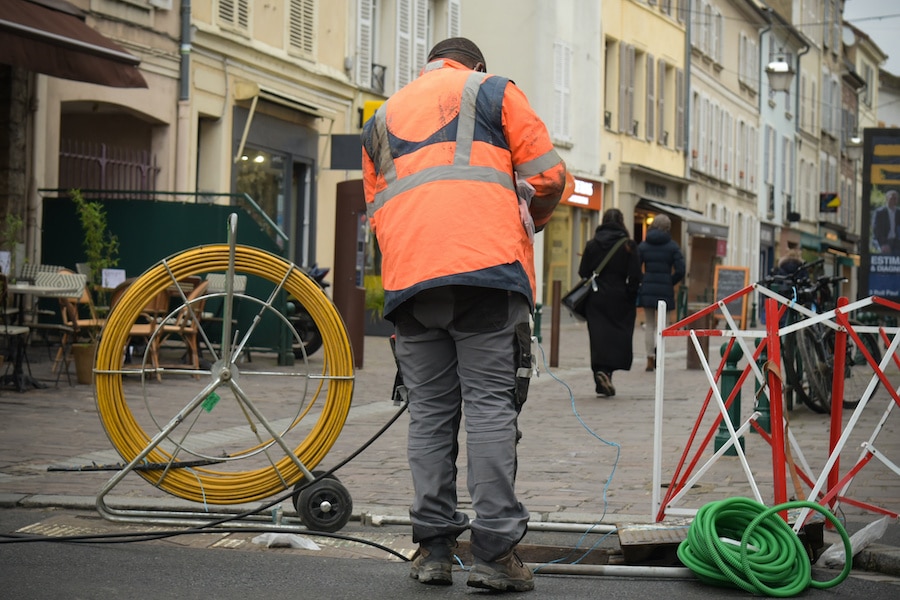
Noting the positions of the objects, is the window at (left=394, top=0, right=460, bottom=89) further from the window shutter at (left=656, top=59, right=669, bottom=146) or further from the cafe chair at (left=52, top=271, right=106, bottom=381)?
the cafe chair at (left=52, top=271, right=106, bottom=381)

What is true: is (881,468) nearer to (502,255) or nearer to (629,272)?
(502,255)

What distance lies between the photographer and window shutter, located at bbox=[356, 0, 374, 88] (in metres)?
23.5

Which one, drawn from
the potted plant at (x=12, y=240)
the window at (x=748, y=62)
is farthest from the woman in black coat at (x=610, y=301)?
the window at (x=748, y=62)

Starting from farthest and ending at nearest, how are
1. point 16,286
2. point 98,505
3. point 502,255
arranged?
point 16,286, point 98,505, point 502,255

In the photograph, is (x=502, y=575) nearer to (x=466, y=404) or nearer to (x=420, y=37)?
(x=466, y=404)

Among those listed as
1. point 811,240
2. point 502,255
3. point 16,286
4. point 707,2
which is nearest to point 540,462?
point 502,255

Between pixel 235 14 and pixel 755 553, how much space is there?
16.2 meters

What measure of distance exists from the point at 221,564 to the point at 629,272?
8859mm

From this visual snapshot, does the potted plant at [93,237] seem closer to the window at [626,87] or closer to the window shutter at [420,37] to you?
the window shutter at [420,37]

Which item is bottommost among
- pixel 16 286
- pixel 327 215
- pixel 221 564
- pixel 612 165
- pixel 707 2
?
pixel 221 564

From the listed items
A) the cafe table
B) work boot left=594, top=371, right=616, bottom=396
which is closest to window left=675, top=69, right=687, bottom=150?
work boot left=594, top=371, right=616, bottom=396

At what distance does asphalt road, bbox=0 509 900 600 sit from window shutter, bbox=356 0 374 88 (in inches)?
744

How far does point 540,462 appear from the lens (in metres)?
8.04

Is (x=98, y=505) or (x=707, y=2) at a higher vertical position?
(x=707, y=2)
